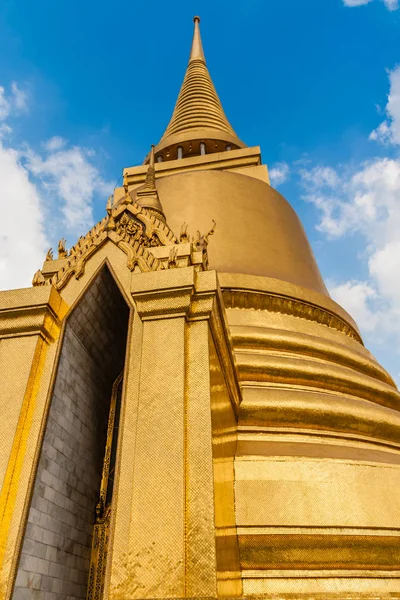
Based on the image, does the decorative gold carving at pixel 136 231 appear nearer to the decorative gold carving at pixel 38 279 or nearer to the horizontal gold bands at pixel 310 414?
the decorative gold carving at pixel 38 279

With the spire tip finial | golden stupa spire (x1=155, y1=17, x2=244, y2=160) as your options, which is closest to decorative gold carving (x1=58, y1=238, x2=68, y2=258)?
golden stupa spire (x1=155, y1=17, x2=244, y2=160)

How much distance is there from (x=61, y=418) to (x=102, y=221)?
219 centimetres

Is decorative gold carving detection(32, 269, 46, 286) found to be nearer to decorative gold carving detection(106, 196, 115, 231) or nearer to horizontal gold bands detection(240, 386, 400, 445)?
decorative gold carving detection(106, 196, 115, 231)

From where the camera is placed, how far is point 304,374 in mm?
6117

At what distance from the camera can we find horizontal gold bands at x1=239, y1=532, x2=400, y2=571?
13.8ft

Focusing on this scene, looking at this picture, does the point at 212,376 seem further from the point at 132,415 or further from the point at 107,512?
the point at 107,512

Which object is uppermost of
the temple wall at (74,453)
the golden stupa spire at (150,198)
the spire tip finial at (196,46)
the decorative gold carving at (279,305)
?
the spire tip finial at (196,46)

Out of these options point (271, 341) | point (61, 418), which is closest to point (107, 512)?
point (61, 418)

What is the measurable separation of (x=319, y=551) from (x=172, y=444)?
6.24ft

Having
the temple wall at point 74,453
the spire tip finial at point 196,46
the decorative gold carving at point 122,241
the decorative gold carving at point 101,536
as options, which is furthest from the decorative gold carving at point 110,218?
the spire tip finial at point 196,46

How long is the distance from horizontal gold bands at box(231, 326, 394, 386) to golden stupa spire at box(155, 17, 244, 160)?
29.3 feet

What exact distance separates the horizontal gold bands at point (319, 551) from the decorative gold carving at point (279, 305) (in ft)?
12.0

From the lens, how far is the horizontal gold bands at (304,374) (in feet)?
19.6

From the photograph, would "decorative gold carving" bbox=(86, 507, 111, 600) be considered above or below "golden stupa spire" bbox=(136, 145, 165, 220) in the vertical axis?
below
